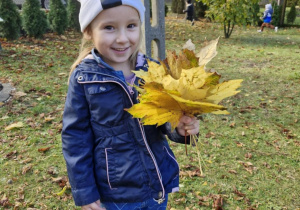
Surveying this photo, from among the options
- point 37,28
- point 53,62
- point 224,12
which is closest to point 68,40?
point 37,28

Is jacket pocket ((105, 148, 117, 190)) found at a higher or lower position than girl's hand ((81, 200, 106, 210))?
higher

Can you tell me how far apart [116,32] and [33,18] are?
346 inches

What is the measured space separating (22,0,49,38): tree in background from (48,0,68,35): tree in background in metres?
0.67

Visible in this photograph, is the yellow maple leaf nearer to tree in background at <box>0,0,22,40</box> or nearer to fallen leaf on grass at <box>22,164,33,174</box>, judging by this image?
fallen leaf on grass at <box>22,164,33,174</box>

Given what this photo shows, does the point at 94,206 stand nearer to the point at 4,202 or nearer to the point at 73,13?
the point at 4,202

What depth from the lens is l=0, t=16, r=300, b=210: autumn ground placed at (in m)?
2.80

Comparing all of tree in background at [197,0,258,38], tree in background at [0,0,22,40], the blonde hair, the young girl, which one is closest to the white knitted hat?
the young girl

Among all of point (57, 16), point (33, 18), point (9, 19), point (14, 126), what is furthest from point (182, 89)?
point (57, 16)

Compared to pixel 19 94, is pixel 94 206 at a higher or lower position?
higher

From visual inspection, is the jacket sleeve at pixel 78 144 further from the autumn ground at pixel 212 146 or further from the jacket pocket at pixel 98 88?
the autumn ground at pixel 212 146

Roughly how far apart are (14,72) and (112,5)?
5525 mm

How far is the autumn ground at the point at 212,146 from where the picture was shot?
2.80m

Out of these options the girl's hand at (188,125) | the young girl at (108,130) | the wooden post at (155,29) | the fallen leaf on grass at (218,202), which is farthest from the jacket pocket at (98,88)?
the wooden post at (155,29)

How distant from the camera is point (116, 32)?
4.61ft
